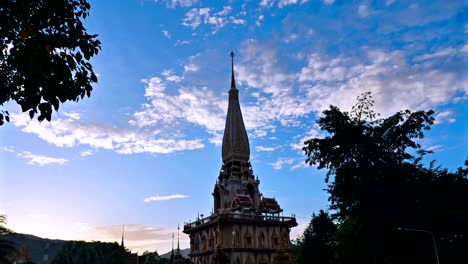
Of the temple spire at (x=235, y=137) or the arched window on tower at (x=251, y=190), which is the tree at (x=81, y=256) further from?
the arched window on tower at (x=251, y=190)

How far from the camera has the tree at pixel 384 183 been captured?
116 feet

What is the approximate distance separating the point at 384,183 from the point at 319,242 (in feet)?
113

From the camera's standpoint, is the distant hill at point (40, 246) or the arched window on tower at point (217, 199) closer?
the arched window on tower at point (217, 199)

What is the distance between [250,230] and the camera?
190 ft

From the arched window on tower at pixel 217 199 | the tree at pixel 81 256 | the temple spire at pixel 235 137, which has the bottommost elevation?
the tree at pixel 81 256

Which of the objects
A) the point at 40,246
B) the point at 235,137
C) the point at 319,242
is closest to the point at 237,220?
the point at 235,137

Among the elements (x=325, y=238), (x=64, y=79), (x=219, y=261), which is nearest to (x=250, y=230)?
(x=219, y=261)

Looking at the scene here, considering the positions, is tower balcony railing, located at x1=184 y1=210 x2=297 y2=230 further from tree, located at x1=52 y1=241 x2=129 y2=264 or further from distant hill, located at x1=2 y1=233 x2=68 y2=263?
distant hill, located at x1=2 y1=233 x2=68 y2=263

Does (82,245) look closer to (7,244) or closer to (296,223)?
(296,223)

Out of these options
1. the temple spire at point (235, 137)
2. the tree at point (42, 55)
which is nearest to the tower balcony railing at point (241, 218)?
the temple spire at point (235, 137)

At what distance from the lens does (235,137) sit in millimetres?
68312

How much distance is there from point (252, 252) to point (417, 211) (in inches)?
1057

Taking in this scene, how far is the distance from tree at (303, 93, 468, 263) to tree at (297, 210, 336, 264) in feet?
89.0

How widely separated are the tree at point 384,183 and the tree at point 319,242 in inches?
1068
